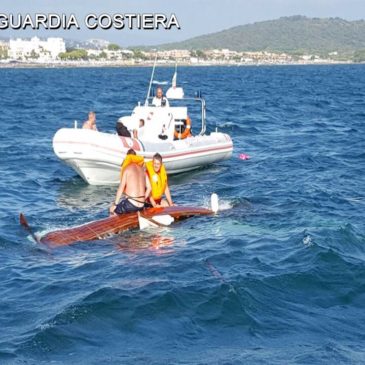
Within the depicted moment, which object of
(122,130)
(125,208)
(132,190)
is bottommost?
(125,208)

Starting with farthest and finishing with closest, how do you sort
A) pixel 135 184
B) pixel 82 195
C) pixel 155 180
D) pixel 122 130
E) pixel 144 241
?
pixel 122 130 < pixel 82 195 < pixel 155 180 < pixel 135 184 < pixel 144 241

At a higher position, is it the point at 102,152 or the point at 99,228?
the point at 102,152

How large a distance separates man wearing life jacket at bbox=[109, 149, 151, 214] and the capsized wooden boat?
21cm

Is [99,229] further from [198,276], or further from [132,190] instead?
[198,276]

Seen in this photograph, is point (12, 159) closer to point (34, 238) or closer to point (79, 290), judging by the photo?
point (34, 238)

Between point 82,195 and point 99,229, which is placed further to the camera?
point 82,195

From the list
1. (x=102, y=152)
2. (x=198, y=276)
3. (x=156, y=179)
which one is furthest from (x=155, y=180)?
(x=102, y=152)

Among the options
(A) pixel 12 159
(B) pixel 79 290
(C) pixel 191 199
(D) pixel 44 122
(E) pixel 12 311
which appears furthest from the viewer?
(D) pixel 44 122

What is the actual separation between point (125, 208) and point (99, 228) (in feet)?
2.96

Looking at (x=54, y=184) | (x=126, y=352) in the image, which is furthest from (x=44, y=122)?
(x=126, y=352)

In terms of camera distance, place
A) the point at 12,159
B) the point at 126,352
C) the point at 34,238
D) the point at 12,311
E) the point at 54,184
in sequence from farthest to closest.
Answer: the point at 12,159 → the point at 54,184 → the point at 34,238 → the point at 12,311 → the point at 126,352

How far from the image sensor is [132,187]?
13.5 meters

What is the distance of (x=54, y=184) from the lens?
61.6 feet

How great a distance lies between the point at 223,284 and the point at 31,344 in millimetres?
3028
